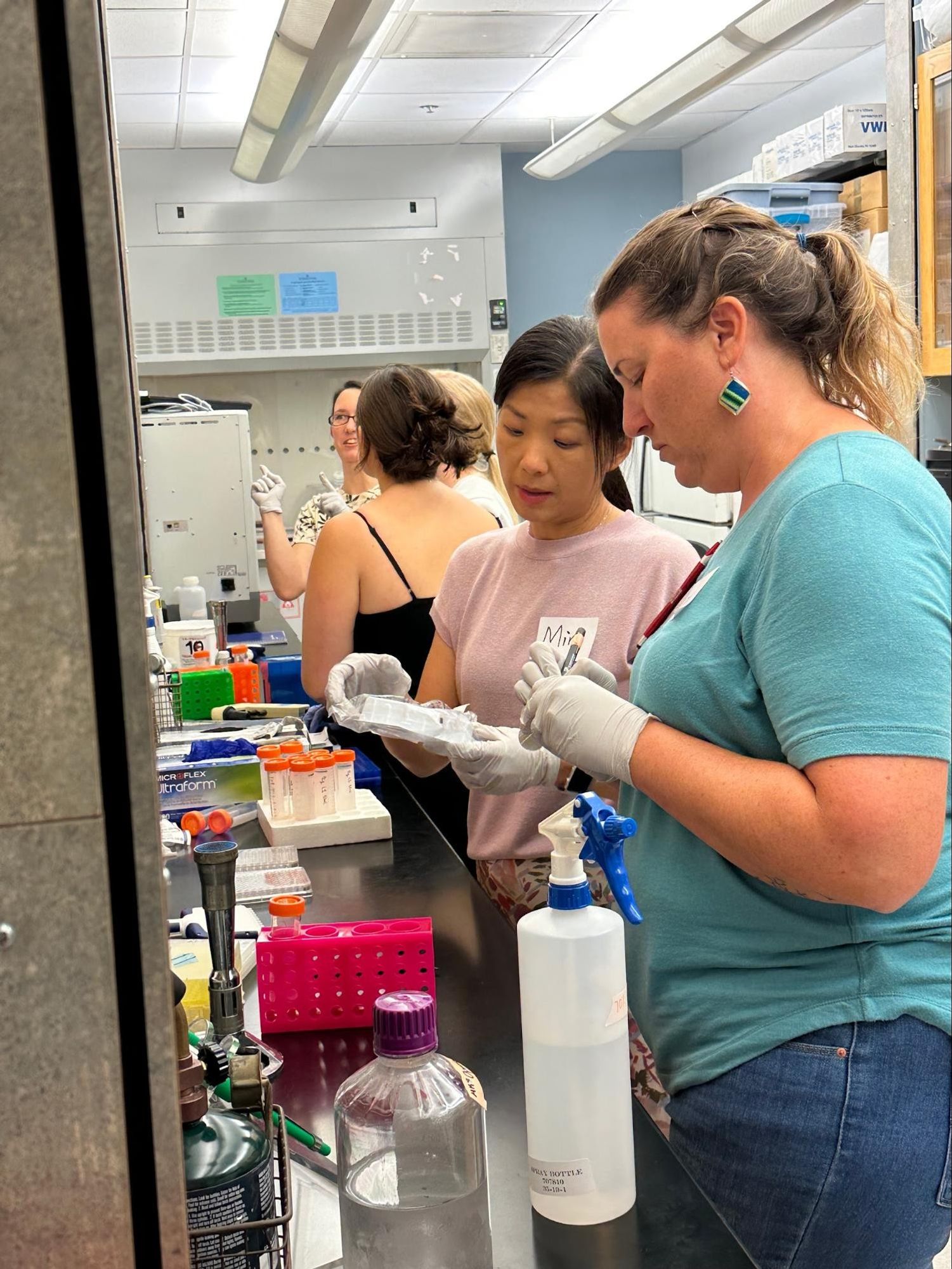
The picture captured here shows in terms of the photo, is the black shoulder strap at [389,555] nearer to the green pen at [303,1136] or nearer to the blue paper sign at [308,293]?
the green pen at [303,1136]

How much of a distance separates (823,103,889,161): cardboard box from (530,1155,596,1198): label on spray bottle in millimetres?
4338

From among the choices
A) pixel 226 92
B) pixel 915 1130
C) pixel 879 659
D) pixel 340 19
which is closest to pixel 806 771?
pixel 879 659

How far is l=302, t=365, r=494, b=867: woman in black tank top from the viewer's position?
8.23ft

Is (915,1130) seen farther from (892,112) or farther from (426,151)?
(426,151)

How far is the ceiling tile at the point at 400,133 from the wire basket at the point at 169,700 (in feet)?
12.8

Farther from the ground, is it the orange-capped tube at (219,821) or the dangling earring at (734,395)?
the dangling earring at (734,395)

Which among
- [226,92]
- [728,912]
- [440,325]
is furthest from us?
[440,325]

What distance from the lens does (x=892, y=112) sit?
3.25 meters

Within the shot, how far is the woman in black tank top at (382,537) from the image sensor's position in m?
2.51

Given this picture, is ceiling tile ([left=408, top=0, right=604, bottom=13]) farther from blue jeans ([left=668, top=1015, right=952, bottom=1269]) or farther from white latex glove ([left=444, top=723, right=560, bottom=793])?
blue jeans ([left=668, top=1015, right=952, bottom=1269])

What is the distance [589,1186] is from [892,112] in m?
3.17

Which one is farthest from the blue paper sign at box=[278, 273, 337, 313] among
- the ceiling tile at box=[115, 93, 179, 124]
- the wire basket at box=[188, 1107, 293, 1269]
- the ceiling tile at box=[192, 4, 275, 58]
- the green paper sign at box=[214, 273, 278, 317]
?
the wire basket at box=[188, 1107, 293, 1269]

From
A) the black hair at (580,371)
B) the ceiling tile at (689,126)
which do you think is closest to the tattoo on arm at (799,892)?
the black hair at (580,371)

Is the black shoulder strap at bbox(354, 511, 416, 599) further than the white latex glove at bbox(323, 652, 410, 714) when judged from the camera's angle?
Yes
